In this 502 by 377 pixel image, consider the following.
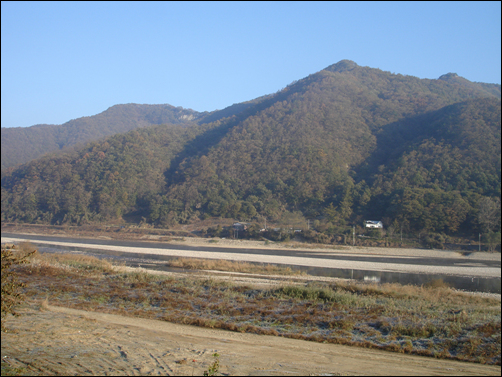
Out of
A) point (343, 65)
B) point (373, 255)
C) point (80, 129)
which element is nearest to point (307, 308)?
point (373, 255)


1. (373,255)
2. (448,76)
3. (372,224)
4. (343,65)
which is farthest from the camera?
(343,65)

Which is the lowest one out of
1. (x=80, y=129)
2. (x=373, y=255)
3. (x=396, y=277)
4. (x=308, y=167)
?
(x=373, y=255)

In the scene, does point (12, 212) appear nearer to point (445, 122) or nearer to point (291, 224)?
point (291, 224)

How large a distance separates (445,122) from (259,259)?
170 ft

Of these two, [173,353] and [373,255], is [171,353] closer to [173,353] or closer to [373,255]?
[173,353]

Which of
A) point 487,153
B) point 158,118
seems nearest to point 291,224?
point 487,153

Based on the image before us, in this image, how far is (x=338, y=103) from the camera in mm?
86688

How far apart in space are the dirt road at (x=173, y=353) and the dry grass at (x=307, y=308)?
3.07 ft

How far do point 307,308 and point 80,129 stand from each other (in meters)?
142

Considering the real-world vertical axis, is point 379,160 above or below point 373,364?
above

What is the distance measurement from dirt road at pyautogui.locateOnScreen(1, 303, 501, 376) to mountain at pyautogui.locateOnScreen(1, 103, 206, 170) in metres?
91.4

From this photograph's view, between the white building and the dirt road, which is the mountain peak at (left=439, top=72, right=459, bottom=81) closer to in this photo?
the white building

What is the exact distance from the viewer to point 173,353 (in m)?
8.17

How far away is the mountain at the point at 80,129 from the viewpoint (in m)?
102
